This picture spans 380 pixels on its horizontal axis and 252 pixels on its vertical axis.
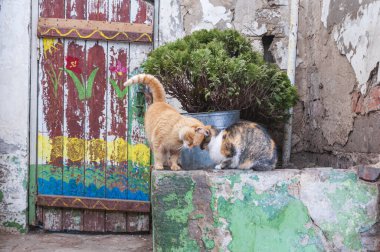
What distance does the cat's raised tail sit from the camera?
10.1 feet

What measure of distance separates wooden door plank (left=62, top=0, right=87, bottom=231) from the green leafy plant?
96 centimetres

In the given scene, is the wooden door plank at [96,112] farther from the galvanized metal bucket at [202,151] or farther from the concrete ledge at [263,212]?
the concrete ledge at [263,212]

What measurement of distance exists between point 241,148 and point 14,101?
2115mm

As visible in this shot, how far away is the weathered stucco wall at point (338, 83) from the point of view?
9.00 feet

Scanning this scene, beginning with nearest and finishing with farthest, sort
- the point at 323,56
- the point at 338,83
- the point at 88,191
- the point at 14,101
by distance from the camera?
the point at 338,83 → the point at 323,56 → the point at 14,101 → the point at 88,191

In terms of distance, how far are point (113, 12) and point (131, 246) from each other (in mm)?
1975

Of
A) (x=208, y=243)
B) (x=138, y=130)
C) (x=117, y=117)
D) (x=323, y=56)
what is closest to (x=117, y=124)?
(x=117, y=117)

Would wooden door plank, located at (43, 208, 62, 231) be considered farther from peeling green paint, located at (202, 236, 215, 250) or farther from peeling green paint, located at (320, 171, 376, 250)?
peeling green paint, located at (320, 171, 376, 250)

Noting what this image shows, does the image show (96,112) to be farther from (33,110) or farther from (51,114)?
(33,110)

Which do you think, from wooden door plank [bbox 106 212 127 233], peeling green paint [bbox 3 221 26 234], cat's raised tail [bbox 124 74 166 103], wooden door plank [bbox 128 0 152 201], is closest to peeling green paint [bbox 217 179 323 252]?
cat's raised tail [bbox 124 74 166 103]

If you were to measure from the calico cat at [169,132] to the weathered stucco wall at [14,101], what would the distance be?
4.30ft

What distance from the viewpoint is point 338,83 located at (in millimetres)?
3279

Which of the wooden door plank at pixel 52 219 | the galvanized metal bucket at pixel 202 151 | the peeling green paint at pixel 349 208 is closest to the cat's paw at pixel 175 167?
the galvanized metal bucket at pixel 202 151

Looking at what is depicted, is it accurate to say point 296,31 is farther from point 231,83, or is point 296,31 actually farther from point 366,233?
point 366,233
